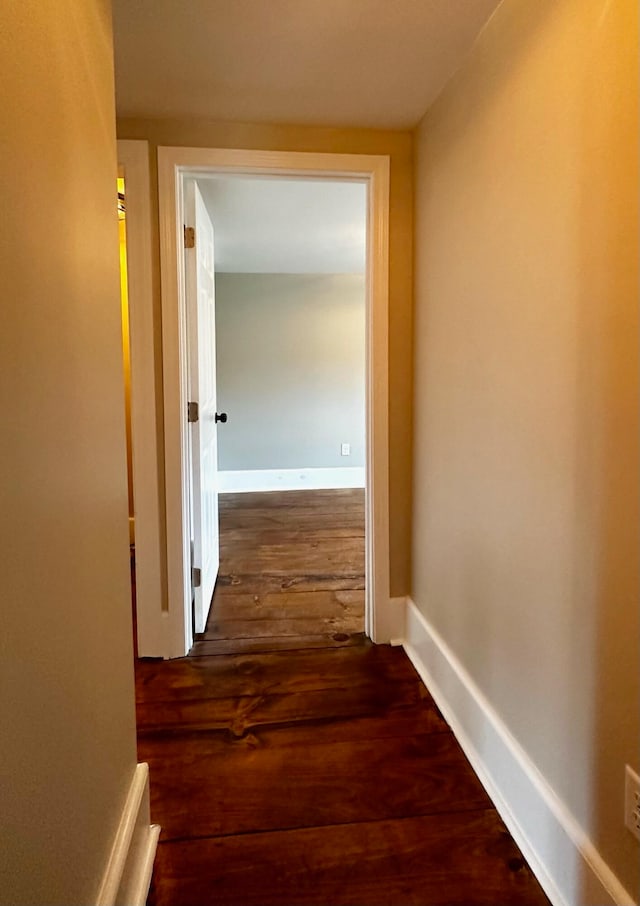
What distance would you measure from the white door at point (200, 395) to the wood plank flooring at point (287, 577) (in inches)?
7.4

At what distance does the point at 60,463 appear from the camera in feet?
2.85

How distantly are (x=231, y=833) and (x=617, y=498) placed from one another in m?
1.22

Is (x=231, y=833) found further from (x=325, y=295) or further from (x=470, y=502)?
(x=325, y=295)

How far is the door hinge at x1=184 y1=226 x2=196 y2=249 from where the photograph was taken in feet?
7.66

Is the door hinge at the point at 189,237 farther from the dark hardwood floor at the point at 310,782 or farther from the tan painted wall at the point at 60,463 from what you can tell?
the dark hardwood floor at the point at 310,782

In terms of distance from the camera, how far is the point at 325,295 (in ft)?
17.9

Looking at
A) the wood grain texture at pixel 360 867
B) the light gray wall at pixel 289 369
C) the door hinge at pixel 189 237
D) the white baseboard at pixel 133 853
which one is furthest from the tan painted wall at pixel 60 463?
the light gray wall at pixel 289 369

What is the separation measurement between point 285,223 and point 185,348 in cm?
167

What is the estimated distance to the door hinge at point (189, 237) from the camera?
92.0 inches

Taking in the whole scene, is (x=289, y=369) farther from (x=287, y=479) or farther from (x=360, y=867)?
(x=360, y=867)

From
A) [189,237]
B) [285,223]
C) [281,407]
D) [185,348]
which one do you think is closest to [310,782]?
[185,348]

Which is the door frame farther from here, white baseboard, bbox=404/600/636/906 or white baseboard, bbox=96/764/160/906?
white baseboard, bbox=96/764/160/906

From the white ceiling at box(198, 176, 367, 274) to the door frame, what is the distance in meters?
0.08

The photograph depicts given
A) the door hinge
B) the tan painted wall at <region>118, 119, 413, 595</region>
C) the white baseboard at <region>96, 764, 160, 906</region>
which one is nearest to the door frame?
the tan painted wall at <region>118, 119, 413, 595</region>
